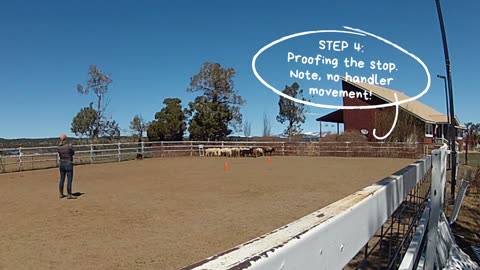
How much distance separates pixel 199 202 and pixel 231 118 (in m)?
32.8

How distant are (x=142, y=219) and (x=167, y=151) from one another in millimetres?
24178

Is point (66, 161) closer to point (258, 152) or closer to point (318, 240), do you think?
point (318, 240)

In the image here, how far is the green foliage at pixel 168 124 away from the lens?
129ft

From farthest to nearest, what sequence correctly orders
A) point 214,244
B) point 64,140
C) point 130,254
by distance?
1. point 64,140
2. point 214,244
3. point 130,254

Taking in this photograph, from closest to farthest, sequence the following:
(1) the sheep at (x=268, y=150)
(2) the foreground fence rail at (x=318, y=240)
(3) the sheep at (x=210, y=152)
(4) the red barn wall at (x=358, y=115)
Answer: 1. (2) the foreground fence rail at (x=318, y=240)
2. (3) the sheep at (x=210, y=152)
3. (1) the sheep at (x=268, y=150)
4. (4) the red barn wall at (x=358, y=115)

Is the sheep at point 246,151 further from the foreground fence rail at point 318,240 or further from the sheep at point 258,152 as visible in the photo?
the foreground fence rail at point 318,240

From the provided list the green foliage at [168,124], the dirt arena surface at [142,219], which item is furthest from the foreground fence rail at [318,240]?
Result: the green foliage at [168,124]

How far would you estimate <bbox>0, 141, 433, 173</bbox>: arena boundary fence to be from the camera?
20.3m

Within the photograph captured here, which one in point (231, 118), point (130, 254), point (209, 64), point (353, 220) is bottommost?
point (130, 254)

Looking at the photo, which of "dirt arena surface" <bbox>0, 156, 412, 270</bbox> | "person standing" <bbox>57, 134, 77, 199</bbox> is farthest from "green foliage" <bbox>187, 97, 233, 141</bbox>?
"person standing" <bbox>57, 134, 77, 199</bbox>

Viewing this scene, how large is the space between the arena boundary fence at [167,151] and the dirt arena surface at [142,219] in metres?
7.94

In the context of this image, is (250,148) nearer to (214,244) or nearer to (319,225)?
(214,244)

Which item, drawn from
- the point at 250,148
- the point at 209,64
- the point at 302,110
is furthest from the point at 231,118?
the point at 302,110

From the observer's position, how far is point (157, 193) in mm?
10938
